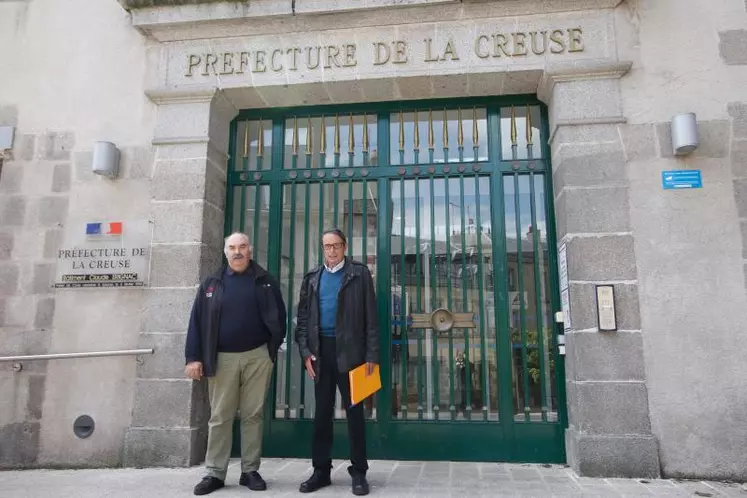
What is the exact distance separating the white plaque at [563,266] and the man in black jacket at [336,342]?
157cm

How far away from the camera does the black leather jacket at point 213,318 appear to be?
375 centimetres

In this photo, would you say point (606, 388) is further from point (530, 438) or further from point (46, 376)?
point (46, 376)

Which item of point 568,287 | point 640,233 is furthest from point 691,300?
point 568,287

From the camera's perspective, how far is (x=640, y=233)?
410 cm

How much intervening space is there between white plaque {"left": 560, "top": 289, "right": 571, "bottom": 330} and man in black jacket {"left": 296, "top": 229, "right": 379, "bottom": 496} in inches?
60.4

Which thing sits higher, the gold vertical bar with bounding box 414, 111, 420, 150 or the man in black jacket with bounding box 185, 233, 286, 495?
the gold vertical bar with bounding box 414, 111, 420, 150

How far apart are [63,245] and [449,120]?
3623mm

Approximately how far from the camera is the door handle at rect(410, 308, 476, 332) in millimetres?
4551

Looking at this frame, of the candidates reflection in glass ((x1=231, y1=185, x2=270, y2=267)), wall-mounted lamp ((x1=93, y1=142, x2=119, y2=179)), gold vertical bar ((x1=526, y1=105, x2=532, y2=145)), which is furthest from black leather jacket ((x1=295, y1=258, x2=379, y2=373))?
wall-mounted lamp ((x1=93, y1=142, x2=119, y2=179))

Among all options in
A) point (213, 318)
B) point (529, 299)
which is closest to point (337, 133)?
point (213, 318)

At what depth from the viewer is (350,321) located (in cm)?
372

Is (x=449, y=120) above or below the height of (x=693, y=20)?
below

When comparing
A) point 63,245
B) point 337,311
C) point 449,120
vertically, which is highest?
point 449,120

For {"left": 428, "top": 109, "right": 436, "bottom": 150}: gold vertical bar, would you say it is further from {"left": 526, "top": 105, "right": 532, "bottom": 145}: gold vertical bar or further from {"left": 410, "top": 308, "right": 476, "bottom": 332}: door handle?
{"left": 410, "top": 308, "right": 476, "bottom": 332}: door handle
